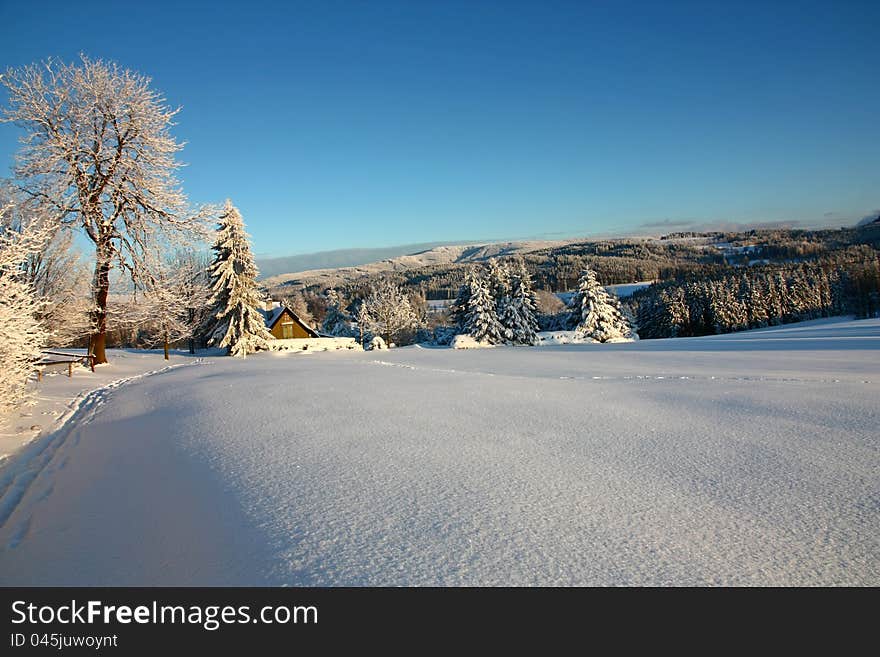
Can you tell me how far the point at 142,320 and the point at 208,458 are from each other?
13.4 meters

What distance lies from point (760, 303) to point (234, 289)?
69.0 meters

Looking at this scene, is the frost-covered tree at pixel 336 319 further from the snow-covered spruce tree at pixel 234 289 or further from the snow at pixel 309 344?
the snow-covered spruce tree at pixel 234 289

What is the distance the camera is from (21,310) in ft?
22.5

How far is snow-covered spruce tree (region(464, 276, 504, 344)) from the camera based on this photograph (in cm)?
3712

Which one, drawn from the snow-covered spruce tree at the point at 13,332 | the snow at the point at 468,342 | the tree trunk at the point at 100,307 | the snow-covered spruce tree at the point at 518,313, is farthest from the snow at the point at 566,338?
the snow-covered spruce tree at the point at 13,332

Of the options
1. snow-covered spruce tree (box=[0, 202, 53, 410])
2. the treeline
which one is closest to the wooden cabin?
snow-covered spruce tree (box=[0, 202, 53, 410])

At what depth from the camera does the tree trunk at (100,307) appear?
1421 centimetres

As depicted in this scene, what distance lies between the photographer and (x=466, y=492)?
339 cm

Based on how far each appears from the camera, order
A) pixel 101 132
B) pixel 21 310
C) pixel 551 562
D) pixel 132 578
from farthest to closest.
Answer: pixel 101 132, pixel 21 310, pixel 132 578, pixel 551 562

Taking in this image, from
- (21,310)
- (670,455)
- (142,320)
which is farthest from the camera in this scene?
(142,320)

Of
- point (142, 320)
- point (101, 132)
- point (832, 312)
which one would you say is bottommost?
point (832, 312)

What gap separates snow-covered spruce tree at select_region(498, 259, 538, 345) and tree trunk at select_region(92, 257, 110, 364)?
28154 millimetres

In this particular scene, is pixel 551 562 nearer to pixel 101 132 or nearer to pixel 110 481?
pixel 110 481
